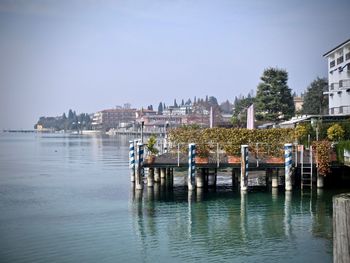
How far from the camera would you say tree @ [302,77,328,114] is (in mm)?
89062

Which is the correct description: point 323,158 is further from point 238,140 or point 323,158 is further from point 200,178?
point 200,178

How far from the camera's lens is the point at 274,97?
70.9 meters

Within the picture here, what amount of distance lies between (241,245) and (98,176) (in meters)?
29.7

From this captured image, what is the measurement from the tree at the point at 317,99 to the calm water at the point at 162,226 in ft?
195

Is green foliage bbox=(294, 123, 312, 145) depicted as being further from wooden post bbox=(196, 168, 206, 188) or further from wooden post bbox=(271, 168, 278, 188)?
wooden post bbox=(196, 168, 206, 188)

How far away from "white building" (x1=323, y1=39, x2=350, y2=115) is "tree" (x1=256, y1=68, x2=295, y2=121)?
8284 millimetres

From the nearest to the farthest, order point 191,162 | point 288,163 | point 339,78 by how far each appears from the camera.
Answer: point 288,163 < point 191,162 < point 339,78

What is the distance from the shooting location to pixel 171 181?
36.4m

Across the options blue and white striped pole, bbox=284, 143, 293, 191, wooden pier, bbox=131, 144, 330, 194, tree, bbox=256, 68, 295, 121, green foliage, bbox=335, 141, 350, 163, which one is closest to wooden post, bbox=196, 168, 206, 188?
wooden pier, bbox=131, 144, 330, 194

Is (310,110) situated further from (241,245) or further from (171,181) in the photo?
(241,245)

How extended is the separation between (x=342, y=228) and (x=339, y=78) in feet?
192

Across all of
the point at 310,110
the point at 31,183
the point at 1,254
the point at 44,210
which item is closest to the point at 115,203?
the point at 44,210

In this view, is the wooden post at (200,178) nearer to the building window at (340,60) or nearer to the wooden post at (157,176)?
the wooden post at (157,176)

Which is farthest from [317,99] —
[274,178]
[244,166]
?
[244,166]
